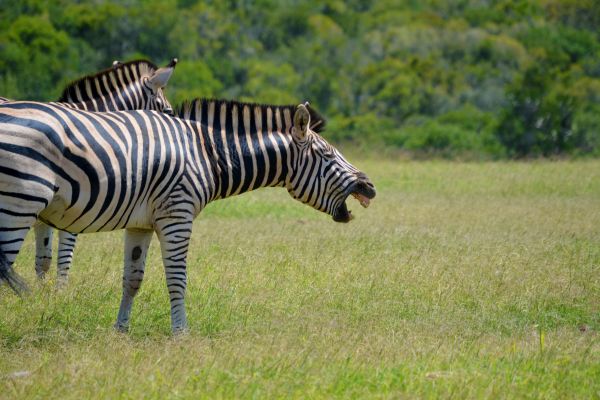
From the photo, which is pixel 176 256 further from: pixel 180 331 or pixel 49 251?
pixel 49 251

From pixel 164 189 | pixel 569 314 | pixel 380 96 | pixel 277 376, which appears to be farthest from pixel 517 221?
pixel 380 96

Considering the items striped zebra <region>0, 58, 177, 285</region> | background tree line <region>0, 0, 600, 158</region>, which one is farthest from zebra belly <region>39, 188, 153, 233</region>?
background tree line <region>0, 0, 600, 158</region>

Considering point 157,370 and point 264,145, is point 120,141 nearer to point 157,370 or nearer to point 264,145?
point 264,145

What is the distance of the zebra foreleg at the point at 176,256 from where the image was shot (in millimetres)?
7766

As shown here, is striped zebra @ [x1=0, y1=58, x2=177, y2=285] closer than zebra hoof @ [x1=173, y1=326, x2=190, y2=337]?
No

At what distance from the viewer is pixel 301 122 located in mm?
8438

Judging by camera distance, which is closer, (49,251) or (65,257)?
(65,257)

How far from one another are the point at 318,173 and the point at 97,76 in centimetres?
264

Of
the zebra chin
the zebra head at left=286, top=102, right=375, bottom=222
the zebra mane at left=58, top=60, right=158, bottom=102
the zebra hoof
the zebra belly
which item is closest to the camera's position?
the zebra belly

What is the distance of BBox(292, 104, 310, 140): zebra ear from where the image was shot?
27.4 feet

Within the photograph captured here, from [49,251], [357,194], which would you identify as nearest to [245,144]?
[357,194]

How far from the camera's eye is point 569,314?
28.5 feet

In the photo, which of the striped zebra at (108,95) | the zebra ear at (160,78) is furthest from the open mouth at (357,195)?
the zebra ear at (160,78)

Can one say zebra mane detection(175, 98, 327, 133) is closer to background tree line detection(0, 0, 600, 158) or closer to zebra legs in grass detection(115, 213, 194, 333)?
zebra legs in grass detection(115, 213, 194, 333)
